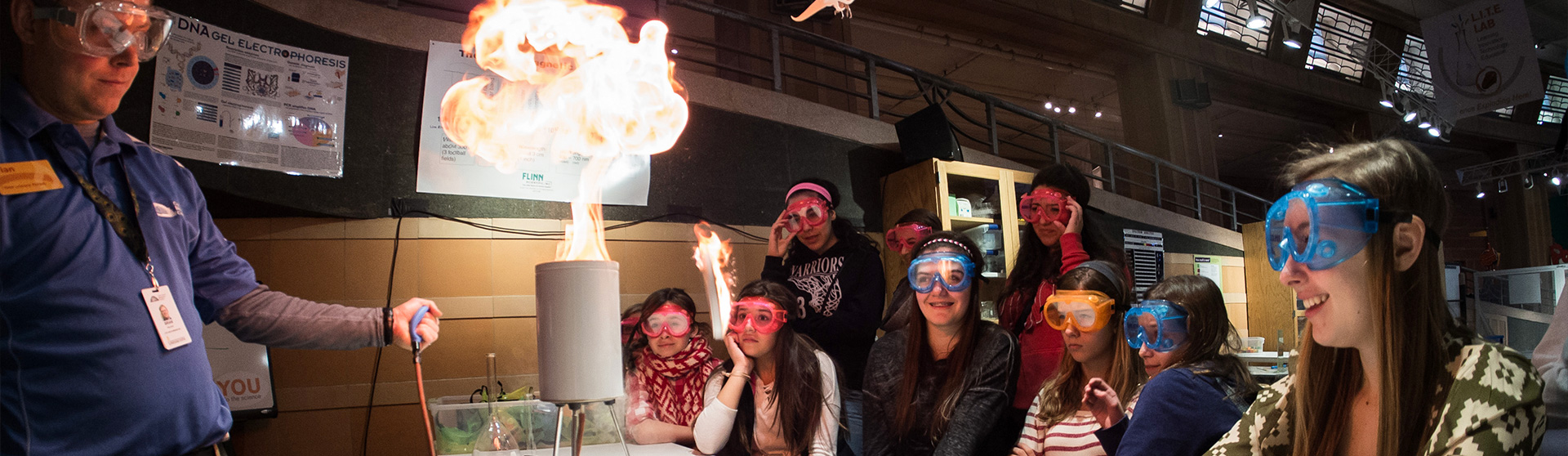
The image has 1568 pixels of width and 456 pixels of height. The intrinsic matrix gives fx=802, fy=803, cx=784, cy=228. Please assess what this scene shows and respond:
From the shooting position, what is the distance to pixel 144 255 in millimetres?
1410

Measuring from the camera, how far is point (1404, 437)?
1.11 meters

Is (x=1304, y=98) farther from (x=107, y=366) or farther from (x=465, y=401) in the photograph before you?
(x=107, y=366)

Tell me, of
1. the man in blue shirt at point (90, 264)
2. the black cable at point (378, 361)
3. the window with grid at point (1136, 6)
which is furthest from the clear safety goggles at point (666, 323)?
the window with grid at point (1136, 6)

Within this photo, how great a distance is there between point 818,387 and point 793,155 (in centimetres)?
204

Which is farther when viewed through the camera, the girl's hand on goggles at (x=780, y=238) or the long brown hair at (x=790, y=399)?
the girl's hand on goggles at (x=780, y=238)

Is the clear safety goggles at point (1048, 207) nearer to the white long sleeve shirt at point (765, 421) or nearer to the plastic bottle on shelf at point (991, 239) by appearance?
the white long sleeve shirt at point (765, 421)

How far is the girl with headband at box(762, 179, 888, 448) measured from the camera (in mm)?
3281

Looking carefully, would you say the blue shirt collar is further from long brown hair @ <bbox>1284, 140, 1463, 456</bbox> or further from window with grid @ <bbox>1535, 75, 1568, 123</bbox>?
window with grid @ <bbox>1535, 75, 1568, 123</bbox>

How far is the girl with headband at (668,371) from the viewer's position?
3.18 m

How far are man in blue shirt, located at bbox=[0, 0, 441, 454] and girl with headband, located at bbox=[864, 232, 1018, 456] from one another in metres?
1.91

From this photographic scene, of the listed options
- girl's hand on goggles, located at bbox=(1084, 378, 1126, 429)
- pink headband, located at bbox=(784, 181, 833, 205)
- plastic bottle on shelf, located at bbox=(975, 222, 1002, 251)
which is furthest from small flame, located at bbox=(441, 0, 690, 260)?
plastic bottle on shelf, located at bbox=(975, 222, 1002, 251)

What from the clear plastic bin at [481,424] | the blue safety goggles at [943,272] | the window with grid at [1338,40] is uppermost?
the window with grid at [1338,40]

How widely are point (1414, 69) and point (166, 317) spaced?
4.53 m

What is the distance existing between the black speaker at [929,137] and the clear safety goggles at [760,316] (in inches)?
80.9
